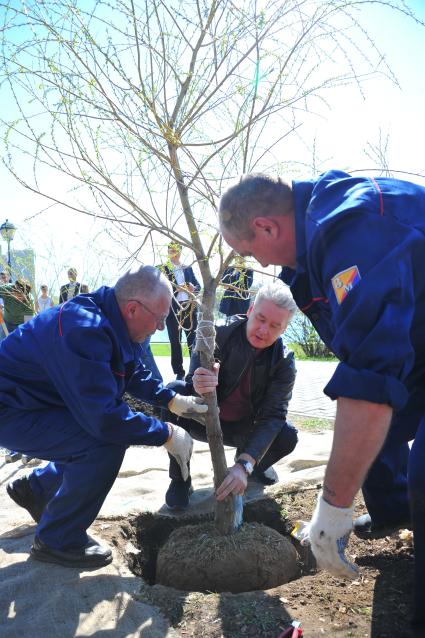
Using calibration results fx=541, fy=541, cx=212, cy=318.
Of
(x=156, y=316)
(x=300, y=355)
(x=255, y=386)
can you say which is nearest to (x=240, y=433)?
(x=255, y=386)

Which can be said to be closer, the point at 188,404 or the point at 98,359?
the point at 98,359

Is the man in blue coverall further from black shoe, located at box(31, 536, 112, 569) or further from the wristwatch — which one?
the wristwatch

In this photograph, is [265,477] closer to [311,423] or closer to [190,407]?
[190,407]

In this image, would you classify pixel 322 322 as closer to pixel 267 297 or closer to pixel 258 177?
pixel 258 177

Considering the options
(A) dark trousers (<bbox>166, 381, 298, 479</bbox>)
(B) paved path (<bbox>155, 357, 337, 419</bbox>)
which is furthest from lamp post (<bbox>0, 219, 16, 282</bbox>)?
(A) dark trousers (<bbox>166, 381, 298, 479</bbox>)

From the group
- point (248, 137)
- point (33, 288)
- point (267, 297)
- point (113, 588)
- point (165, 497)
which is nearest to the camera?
point (113, 588)

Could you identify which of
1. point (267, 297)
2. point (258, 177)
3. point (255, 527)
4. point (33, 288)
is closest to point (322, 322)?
point (258, 177)

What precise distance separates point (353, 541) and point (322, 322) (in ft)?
4.24

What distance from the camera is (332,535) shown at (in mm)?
1470

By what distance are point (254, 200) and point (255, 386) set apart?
5.29 feet

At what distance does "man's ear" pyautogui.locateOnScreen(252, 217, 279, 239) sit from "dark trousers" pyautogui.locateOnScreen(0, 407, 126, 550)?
1.26 metres

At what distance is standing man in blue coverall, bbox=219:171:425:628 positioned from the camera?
1339mm

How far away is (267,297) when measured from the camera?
2850 mm

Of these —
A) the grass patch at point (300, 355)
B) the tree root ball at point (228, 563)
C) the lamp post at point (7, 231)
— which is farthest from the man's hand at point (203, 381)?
the grass patch at point (300, 355)
